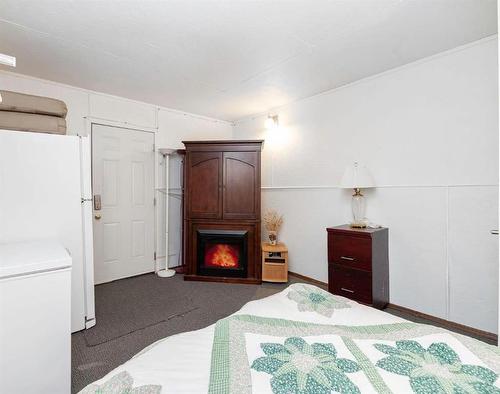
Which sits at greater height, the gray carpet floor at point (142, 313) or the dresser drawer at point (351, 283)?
the dresser drawer at point (351, 283)

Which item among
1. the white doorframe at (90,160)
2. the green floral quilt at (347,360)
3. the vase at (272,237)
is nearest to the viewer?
the green floral quilt at (347,360)

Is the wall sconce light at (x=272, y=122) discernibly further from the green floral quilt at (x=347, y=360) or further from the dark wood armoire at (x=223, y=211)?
the green floral quilt at (x=347, y=360)

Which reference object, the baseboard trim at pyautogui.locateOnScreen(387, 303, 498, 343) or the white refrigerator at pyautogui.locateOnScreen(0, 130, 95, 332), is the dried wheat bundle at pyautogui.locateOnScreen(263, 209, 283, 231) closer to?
the baseboard trim at pyautogui.locateOnScreen(387, 303, 498, 343)

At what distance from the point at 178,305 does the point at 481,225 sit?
9.86ft

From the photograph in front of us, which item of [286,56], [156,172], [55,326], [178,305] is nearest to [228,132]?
[156,172]

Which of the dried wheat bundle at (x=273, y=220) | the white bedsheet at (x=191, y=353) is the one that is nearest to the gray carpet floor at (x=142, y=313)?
the dried wheat bundle at (x=273, y=220)

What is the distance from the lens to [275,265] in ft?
12.0

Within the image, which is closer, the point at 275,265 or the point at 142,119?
the point at 275,265

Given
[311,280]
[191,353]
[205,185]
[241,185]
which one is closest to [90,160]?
[205,185]

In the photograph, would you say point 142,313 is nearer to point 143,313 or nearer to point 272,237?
point 143,313

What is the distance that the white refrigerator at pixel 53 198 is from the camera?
218 centimetres

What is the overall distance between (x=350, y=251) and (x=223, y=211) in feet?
5.66

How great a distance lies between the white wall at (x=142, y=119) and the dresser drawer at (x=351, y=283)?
257 centimetres

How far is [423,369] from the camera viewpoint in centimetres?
92
